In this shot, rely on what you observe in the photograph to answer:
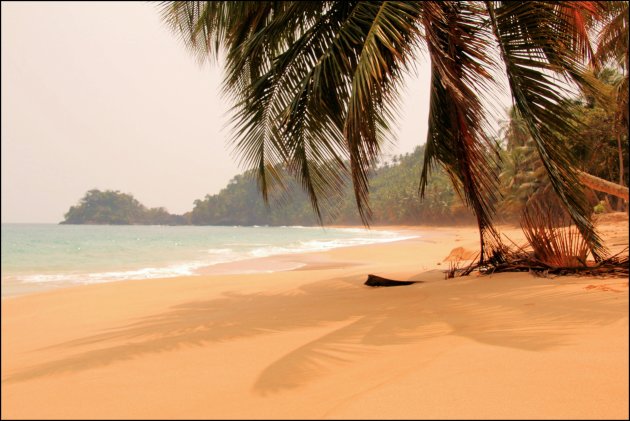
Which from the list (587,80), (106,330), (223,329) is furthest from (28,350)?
(587,80)

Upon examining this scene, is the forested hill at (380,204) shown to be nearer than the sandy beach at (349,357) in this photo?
No

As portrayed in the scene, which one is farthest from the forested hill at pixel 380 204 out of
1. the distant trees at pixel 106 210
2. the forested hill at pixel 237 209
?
the distant trees at pixel 106 210

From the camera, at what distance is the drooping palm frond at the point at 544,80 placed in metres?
3.59

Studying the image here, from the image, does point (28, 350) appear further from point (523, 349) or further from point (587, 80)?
point (587, 80)

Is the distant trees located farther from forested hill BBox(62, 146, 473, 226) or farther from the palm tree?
the palm tree

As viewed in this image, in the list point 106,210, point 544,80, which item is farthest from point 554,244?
point 106,210

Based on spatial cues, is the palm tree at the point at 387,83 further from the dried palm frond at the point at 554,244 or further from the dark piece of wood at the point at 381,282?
the dark piece of wood at the point at 381,282

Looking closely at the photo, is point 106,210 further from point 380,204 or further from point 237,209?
point 380,204

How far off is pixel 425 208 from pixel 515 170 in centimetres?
2430

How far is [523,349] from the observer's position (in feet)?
5.51

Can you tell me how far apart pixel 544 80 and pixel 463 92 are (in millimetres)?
620

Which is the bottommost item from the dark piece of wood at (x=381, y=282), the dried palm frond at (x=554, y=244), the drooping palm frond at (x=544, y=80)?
the dark piece of wood at (x=381, y=282)

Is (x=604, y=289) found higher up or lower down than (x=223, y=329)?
higher up

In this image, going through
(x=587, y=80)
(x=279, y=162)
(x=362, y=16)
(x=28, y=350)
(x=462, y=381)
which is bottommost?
(x=28, y=350)
